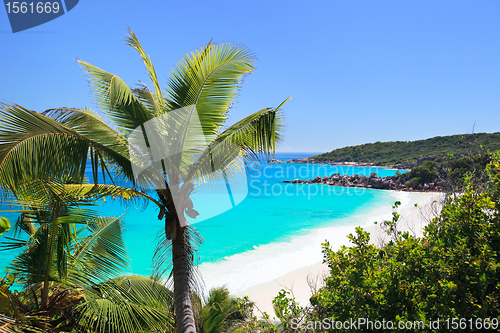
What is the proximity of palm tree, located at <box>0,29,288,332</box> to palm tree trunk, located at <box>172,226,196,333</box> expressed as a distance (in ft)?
0.04

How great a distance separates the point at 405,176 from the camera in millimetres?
40062

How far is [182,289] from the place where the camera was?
411 centimetres

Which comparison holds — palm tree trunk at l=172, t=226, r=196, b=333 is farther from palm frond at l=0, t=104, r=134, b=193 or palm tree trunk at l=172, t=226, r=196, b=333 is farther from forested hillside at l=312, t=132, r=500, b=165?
forested hillside at l=312, t=132, r=500, b=165

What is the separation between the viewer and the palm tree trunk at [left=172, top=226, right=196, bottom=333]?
3916 mm

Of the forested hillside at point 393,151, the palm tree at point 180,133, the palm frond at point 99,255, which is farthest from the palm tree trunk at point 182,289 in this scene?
the forested hillside at point 393,151

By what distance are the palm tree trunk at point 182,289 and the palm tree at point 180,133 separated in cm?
1

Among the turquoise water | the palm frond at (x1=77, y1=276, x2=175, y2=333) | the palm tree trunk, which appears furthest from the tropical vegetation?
the turquoise water

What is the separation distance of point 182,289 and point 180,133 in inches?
99.6

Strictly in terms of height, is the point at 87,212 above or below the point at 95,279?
above

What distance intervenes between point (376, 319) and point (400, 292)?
0.30 m

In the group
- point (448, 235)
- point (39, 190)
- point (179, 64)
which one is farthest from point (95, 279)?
point (448, 235)

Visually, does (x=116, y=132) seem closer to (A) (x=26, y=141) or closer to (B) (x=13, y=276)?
(A) (x=26, y=141)

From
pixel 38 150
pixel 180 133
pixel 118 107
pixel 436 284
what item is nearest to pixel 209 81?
pixel 180 133

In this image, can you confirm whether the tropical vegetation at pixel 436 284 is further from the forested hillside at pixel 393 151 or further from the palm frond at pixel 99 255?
the forested hillside at pixel 393 151
